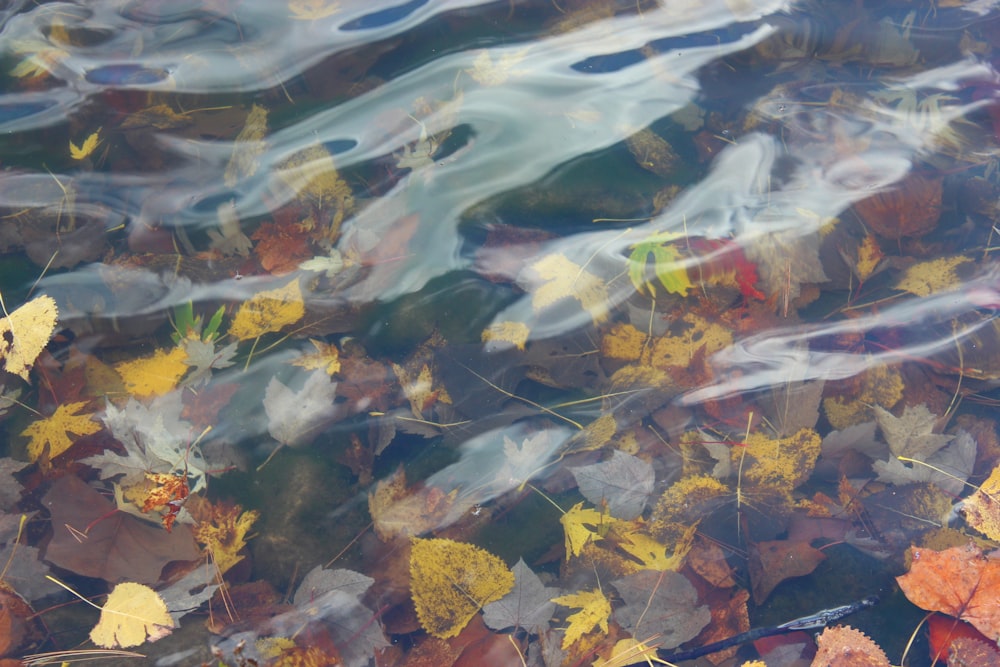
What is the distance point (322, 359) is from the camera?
1738 millimetres

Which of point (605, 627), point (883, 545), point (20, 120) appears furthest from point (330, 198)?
point (883, 545)

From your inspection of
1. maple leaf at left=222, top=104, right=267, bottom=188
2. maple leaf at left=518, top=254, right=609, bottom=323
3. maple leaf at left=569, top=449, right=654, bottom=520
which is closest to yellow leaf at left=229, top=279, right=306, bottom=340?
maple leaf at left=222, top=104, right=267, bottom=188

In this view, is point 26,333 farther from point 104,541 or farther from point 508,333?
point 508,333

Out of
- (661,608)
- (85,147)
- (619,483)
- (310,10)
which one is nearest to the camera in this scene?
(661,608)

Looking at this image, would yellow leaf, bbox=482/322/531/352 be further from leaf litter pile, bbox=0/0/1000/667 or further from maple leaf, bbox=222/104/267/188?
maple leaf, bbox=222/104/267/188

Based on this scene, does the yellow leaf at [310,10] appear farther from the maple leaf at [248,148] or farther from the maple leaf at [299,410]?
the maple leaf at [299,410]

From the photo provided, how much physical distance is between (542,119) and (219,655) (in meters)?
1.81

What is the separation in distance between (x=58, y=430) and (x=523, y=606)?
4.35ft

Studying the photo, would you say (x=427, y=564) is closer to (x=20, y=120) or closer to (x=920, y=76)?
(x=20, y=120)

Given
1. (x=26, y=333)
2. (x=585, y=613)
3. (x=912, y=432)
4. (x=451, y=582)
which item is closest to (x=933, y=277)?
(x=912, y=432)

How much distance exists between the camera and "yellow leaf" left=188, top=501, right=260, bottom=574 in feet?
5.14

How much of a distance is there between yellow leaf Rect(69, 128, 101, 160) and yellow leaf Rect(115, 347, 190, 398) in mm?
755

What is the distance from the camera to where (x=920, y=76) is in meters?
2.10

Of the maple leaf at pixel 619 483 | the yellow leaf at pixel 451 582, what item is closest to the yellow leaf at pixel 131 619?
the yellow leaf at pixel 451 582
